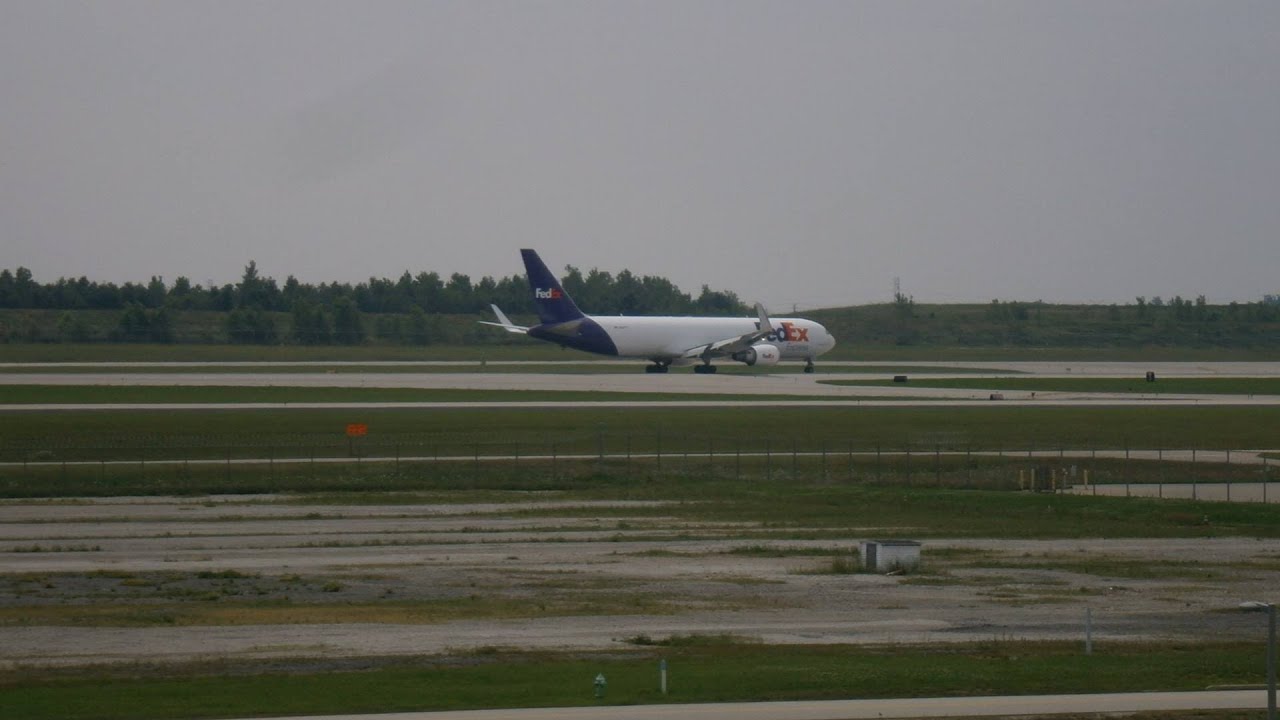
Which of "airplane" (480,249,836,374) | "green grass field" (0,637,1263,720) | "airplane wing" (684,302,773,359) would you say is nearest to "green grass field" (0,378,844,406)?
"airplane" (480,249,836,374)

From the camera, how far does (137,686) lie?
1803cm

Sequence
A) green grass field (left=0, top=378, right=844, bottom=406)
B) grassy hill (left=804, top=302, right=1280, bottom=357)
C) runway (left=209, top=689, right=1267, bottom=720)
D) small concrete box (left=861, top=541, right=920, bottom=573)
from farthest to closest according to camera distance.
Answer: grassy hill (left=804, top=302, right=1280, bottom=357)
green grass field (left=0, top=378, right=844, bottom=406)
small concrete box (left=861, top=541, right=920, bottom=573)
runway (left=209, top=689, right=1267, bottom=720)

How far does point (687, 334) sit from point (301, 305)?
64.4m

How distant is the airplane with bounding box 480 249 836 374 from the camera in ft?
323

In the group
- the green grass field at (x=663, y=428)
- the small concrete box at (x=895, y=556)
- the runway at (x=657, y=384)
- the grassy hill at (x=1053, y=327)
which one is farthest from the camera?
the grassy hill at (x=1053, y=327)

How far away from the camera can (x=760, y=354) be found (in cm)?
10331

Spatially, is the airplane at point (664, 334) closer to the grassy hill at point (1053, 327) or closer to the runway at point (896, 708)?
the grassy hill at point (1053, 327)

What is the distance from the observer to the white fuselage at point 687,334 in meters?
101

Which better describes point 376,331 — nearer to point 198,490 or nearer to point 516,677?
point 198,490

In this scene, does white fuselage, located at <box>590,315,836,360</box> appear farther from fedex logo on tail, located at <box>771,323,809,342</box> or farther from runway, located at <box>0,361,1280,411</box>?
runway, located at <box>0,361,1280,411</box>

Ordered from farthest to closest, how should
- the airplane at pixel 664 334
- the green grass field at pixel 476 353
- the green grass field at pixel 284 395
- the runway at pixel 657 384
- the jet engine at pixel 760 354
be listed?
the green grass field at pixel 476 353 < the jet engine at pixel 760 354 < the airplane at pixel 664 334 < the runway at pixel 657 384 < the green grass field at pixel 284 395

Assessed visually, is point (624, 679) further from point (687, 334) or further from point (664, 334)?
point (687, 334)

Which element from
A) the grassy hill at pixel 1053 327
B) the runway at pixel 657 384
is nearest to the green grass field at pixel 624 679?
the runway at pixel 657 384

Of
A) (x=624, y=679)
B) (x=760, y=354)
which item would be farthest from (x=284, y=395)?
(x=624, y=679)
